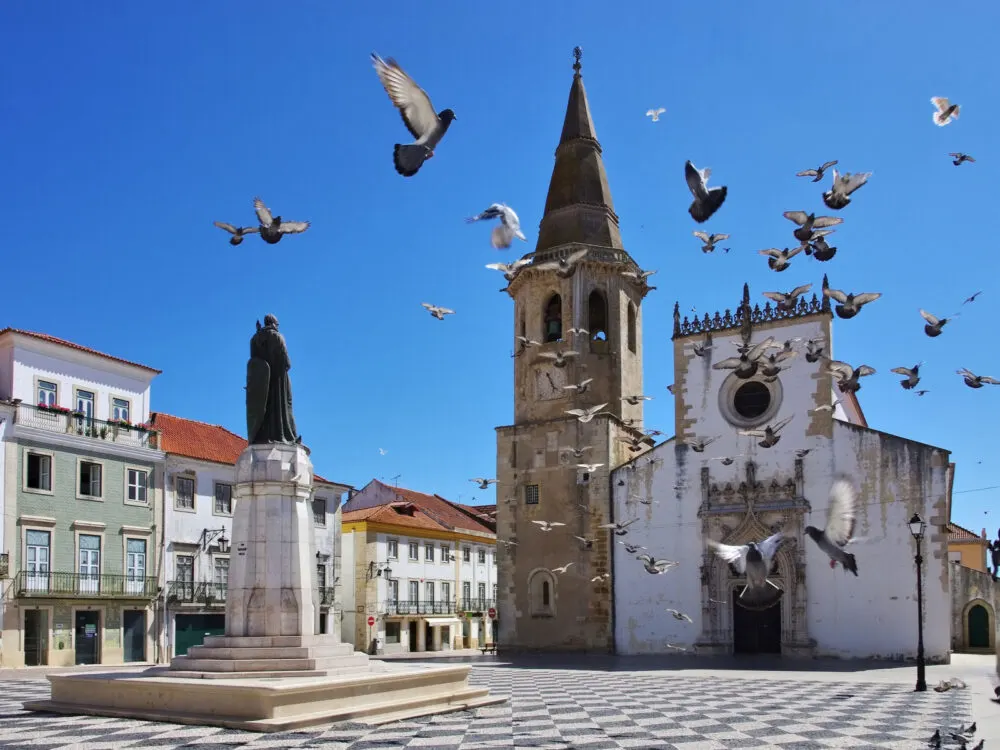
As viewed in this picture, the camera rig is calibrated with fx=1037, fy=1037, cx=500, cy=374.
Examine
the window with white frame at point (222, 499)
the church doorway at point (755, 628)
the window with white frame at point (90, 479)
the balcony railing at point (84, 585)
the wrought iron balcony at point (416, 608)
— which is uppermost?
the window with white frame at point (90, 479)

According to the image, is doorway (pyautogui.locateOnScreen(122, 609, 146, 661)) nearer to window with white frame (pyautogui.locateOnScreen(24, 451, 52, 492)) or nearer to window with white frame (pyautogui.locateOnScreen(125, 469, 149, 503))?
window with white frame (pyautogui.locateOnScreen(125, 469, 149, 503))

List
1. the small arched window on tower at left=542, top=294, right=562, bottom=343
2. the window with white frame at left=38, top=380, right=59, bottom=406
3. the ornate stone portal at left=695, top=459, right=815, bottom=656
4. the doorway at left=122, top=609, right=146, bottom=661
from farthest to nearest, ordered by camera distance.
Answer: the small arched window on tower at left=542, top=294, right=562, bottom=343
the doorway at left=122, top=609, right=146, bottom=661
the ornate stone portal at left=695, top=459, right=815, bottom=656
the window with white frame at left=38, top=380, right=59, bottom=406

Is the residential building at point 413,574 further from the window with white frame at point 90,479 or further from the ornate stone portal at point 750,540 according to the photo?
the ornate stone portal at point 750,540

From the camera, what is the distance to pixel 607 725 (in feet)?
42.6

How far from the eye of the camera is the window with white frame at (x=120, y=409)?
32.7 m

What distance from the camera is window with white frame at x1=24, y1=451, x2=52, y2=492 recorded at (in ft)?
96.5

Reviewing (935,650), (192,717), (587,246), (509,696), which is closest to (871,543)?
(935,650)

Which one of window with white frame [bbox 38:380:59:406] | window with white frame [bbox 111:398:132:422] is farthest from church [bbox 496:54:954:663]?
window with white frame [bbox 38:380:59:406]

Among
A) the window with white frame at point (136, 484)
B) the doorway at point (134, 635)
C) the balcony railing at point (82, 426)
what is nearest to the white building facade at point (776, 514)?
the doorway at point (134, 635)

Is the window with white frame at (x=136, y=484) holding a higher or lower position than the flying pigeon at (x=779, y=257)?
lower

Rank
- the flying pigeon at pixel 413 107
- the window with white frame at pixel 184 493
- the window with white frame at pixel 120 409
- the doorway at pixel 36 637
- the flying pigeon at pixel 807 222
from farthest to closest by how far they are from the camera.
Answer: the window with white frame at pixel 184 493 → the window with white frame at pixel 120 409 → the doorway at pixel 36 637 → the flying pigeon at pixel 807 222 → the flying pigeon at pixel 413 107

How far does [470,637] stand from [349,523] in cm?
997

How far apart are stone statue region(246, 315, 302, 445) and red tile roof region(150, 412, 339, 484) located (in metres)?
18.7

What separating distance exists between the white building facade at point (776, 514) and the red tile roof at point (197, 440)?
11.7 metres
